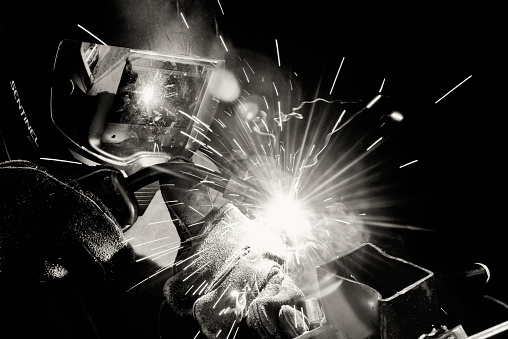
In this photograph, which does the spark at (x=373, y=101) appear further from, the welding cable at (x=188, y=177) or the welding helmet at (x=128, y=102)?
the welding cable at (x=188, y=177)

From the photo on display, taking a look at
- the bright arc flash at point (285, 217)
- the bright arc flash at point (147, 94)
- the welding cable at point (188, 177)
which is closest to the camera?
the welding cable at point (188, 177)

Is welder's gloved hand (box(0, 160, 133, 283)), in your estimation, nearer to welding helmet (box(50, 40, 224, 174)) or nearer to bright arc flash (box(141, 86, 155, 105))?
welding helmet (box(50, 40, 224, 174))

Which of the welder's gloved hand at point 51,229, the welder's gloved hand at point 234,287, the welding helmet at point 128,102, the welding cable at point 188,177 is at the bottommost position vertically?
the welder's gloved hand at point 234,287

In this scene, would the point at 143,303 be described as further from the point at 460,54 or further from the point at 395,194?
the point at 460,54

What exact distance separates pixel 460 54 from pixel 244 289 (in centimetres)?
375

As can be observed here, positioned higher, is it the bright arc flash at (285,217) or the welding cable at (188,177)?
the welding cable at (188,177)

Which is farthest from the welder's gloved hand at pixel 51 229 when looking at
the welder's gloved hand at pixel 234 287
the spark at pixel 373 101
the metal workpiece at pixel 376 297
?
the spark at pixel 373 101

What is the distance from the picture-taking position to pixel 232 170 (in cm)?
295

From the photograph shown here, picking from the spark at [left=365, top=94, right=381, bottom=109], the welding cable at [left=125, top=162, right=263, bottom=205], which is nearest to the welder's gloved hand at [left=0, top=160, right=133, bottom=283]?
the welding cable at [left=125, top=162, right=263, bottom=205]

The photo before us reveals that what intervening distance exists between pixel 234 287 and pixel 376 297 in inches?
39.4

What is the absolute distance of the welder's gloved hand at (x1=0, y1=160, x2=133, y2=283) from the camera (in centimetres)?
130

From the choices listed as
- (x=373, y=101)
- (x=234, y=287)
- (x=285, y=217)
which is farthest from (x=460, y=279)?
(x=373, y=101)

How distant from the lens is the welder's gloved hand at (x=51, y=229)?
4.26 feet

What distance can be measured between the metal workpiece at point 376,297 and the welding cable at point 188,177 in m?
0.85
